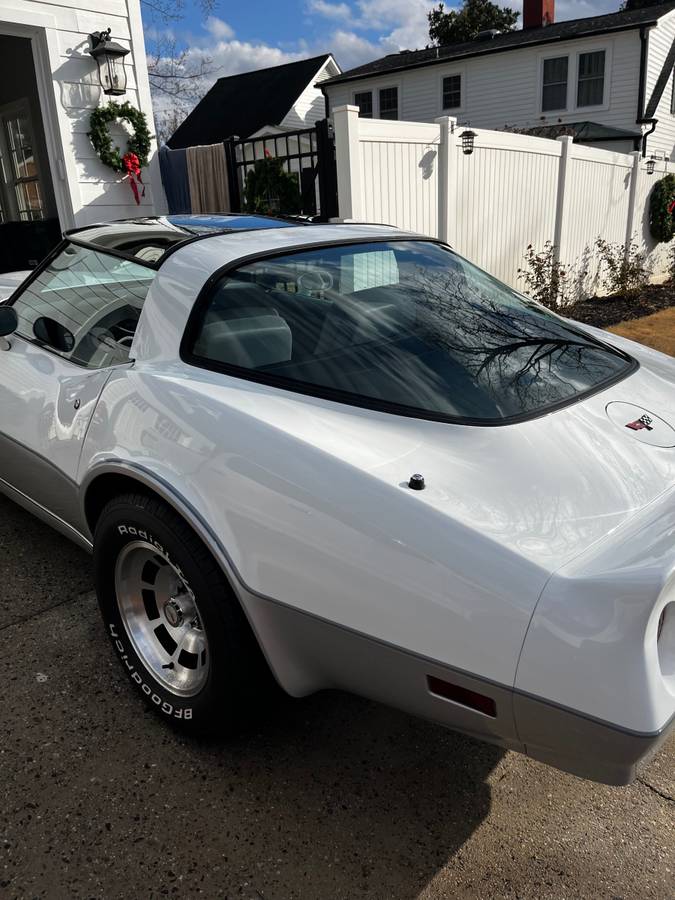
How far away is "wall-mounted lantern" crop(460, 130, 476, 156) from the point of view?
24.0ft

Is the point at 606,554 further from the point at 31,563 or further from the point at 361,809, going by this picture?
the point at 31,563

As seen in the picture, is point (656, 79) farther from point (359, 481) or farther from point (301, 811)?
point (301, 811)

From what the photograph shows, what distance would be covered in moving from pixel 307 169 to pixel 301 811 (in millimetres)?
6567

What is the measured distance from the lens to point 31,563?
3.23 m

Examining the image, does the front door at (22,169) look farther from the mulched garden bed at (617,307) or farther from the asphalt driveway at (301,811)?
the asphalt driveway at (301,811)

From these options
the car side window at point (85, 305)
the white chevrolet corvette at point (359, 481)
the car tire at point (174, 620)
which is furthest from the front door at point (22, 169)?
→ the car tire at point (174, 620)

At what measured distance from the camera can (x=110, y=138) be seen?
7707 mm

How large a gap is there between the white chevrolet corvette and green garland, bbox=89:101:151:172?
5.65 meters

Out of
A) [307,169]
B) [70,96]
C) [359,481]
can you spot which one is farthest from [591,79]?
[359,481]

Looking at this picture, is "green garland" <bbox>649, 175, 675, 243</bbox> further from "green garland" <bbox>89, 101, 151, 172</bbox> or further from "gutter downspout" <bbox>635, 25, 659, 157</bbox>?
"green garland" <bbox>89, 101, 151, 172</bbox>

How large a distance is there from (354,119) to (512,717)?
18.6 ft

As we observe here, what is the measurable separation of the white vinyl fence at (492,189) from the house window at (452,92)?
12434mm

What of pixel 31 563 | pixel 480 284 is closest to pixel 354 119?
pixel 480 284

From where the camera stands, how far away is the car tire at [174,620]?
1.84 m
